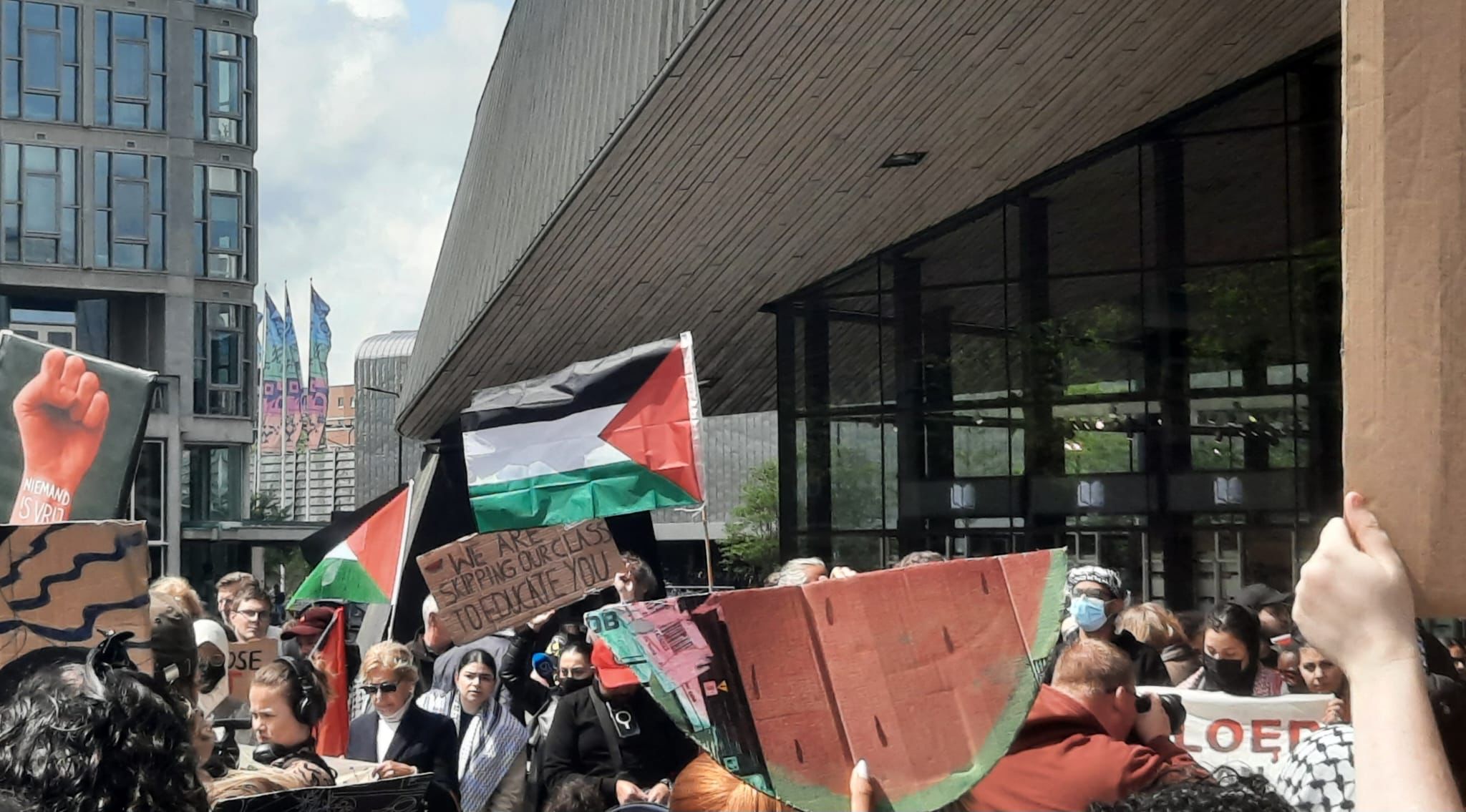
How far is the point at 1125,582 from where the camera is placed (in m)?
18.8

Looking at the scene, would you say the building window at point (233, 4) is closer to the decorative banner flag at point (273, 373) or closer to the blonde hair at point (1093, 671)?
the decorative banner flag at point (273, 373)

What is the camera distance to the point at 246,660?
912 centimetres

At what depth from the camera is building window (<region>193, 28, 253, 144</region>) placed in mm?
58062

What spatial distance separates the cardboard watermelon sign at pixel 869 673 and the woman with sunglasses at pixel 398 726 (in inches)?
162

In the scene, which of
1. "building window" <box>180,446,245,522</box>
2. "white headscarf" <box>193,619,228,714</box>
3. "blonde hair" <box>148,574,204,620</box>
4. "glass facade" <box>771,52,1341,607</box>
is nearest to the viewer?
"blonde hair" <box>148,574,204,620</box>

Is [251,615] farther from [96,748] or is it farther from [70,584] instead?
[96,748]

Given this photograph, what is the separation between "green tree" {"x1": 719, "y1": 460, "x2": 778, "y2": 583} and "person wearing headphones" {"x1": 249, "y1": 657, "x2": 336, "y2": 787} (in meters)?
48.6

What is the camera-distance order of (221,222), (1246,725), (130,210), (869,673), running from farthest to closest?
(221,222)
(130,210)
(1246,725)
(869,673)

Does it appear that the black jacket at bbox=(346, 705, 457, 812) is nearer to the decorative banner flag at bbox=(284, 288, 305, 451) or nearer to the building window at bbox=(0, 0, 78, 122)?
the building window at bbox=(0, 0, 78, 122)

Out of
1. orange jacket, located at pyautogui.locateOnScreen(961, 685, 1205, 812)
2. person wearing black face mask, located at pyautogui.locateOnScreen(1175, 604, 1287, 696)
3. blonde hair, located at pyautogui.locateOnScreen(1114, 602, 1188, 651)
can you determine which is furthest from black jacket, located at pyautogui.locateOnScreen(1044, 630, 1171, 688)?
orange jacket, located at pyautogui.locateOnScreen(961, 685, 1205, 812)

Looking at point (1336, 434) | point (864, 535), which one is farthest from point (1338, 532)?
point (864, 535)

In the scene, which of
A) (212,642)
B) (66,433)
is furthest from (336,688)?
(66,433)

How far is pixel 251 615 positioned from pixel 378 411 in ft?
276

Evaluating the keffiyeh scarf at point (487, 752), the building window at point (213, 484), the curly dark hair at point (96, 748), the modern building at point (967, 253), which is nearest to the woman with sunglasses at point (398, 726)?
the keffiyeh scarf at point (487, 752)
